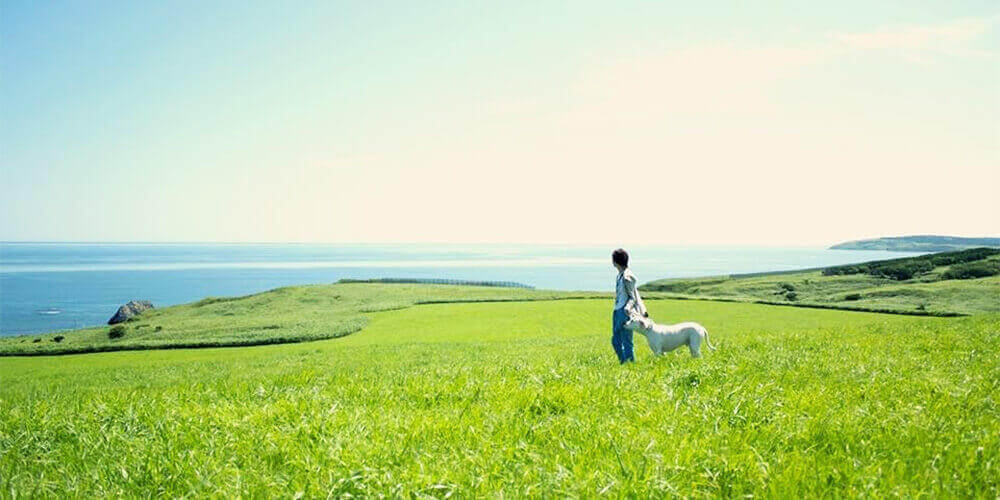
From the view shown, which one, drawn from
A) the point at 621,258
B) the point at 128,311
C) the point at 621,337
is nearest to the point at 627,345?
the point at 621,337

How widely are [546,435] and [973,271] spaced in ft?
343

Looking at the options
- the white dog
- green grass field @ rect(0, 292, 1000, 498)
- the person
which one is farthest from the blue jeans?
green grass field @ rect(0, 292, 1000, 498)

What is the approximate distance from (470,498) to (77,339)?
215 ft

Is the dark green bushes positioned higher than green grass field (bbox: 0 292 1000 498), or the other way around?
green grass field (bbox: 0 292 1000 498)

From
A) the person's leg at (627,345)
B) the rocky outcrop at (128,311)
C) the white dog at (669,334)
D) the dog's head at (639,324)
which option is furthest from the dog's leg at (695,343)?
the rocky outcrop at (128,311)

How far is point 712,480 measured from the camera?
14.4 feet

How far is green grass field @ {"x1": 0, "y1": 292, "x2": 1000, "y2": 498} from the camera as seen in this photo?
437 cm

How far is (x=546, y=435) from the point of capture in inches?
222

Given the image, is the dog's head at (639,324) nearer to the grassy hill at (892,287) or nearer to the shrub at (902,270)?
the grassy hill at (892,287)

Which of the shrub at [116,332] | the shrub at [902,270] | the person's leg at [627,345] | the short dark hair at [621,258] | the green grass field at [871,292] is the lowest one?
the shrub at [116,332]

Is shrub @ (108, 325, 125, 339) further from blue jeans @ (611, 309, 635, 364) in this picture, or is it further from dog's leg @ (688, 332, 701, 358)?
dog's leg @ (688, 332, 701, 358)

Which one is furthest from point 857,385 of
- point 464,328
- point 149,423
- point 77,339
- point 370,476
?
point 77,339

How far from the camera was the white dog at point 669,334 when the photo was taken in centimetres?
1286

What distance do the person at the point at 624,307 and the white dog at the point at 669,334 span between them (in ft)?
0.97
